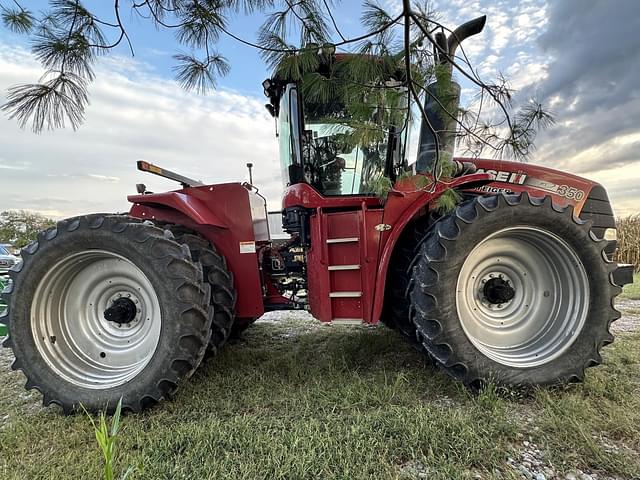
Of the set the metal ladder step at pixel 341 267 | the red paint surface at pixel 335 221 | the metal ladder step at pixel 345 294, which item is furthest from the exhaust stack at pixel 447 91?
the metal ladder step at pixel 345 294

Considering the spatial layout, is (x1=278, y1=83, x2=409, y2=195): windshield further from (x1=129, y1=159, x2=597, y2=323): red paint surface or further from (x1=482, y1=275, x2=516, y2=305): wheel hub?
(x1=482, y1=275, x2=516, y2=305): wheel hub

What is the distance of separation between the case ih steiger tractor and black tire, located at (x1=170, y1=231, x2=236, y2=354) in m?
0.01

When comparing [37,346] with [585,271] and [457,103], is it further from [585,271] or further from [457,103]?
[585,271]

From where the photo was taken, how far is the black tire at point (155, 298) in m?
2.30

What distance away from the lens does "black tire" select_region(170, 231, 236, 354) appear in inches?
107

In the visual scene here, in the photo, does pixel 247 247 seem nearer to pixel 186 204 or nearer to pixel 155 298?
pixel 186 204

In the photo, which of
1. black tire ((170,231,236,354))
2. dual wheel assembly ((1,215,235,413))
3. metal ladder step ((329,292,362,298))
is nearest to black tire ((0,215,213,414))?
dual wheel assembly ((1,215,235,413))

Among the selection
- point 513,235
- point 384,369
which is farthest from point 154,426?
point 513,235

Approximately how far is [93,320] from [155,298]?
1.81 feet

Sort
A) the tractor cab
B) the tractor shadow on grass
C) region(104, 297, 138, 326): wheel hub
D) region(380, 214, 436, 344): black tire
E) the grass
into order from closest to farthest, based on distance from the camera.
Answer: the grass, the tractor shadow on grass, region(104, 297, 138, 326): wheel hub, region(380, 214, 436, 344): black tire, the tractor cab

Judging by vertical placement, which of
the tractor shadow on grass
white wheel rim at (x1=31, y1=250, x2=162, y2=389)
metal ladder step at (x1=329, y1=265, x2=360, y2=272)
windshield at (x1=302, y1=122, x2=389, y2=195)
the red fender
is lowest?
the tractor shadow on grass

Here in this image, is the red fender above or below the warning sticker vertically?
above

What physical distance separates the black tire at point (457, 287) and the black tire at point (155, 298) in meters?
1.41

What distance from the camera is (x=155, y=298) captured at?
2537mm
